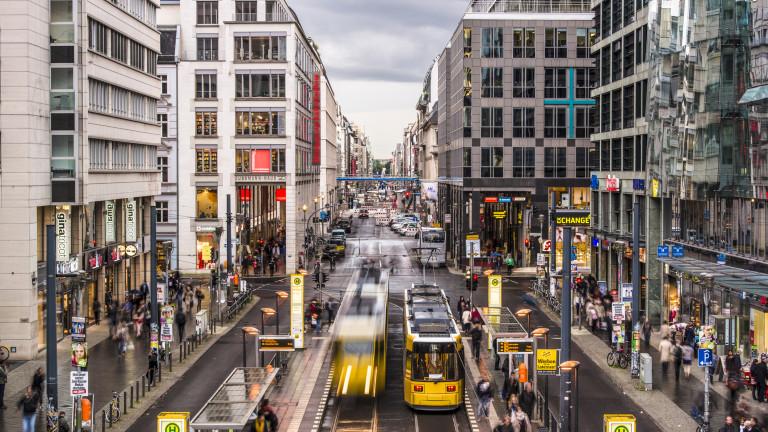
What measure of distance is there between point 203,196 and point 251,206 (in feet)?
29.1

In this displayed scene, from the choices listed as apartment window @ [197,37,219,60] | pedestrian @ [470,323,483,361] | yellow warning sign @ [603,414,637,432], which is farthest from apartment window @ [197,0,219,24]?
yellow warning sign @ [603,414,637,432]

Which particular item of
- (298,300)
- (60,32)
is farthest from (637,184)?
(60,32)

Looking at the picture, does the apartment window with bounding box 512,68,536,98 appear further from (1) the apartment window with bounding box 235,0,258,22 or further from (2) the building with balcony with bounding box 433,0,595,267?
(1) the apartment window with bounding box 235,0,258,22

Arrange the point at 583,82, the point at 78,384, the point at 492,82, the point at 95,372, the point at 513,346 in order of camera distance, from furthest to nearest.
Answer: the point at 583,82 → the point at 492,82 → the point at 95,372 → the point at 513,346 → the point at 78,384

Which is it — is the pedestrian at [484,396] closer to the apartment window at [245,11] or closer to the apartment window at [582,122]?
the apartment window at [582,122]

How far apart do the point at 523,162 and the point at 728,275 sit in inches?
1915

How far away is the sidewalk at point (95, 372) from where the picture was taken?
31766 mm

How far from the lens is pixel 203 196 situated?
8356 cm

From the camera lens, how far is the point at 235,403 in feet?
76.8

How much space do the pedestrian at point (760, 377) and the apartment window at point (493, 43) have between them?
2208 inches

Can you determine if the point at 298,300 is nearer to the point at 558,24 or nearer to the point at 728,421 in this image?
the point at 728,421

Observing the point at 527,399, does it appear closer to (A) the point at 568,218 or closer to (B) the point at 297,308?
(B) the point at 297,308

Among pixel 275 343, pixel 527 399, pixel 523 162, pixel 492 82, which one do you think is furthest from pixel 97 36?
pixel 523 162

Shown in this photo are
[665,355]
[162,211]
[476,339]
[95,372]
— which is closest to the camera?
[665,355]
